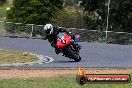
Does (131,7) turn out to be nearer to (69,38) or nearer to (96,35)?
(96,35)

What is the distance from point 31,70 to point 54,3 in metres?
30.4

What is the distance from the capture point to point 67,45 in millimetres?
19484

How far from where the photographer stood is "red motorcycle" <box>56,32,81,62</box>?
63.4 ft

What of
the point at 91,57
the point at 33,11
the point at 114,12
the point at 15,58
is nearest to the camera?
the point at 15,58

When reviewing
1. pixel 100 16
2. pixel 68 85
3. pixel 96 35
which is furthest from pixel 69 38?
pixel 100 16

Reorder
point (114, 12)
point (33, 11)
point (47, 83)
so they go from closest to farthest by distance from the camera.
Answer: point (47, 83)
point (114, 12)
point (33, 11)

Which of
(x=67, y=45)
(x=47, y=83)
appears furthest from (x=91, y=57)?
(x=47, y=83)

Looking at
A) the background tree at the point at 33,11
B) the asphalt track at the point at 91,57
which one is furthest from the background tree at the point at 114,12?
the asphalt track at the point at 91,57

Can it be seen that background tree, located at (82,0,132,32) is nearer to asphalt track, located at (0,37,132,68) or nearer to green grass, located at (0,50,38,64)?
asphalt track, located at (0,37,132,68)

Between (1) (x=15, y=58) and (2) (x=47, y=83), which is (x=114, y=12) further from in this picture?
(2) (x=47, y=83)

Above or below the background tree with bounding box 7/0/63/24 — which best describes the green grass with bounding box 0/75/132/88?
above

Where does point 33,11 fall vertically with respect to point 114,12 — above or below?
below

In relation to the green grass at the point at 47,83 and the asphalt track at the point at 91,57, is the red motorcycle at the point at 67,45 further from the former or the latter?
the green grass at the point at 47,83

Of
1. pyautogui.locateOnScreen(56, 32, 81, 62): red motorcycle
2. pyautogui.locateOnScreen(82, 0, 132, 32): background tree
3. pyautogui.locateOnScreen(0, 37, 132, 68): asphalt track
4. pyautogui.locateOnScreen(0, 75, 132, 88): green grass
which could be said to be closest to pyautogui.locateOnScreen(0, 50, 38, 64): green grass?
pyautogui.locateOnScreen(0, 37, 132, 68): asphalt track
